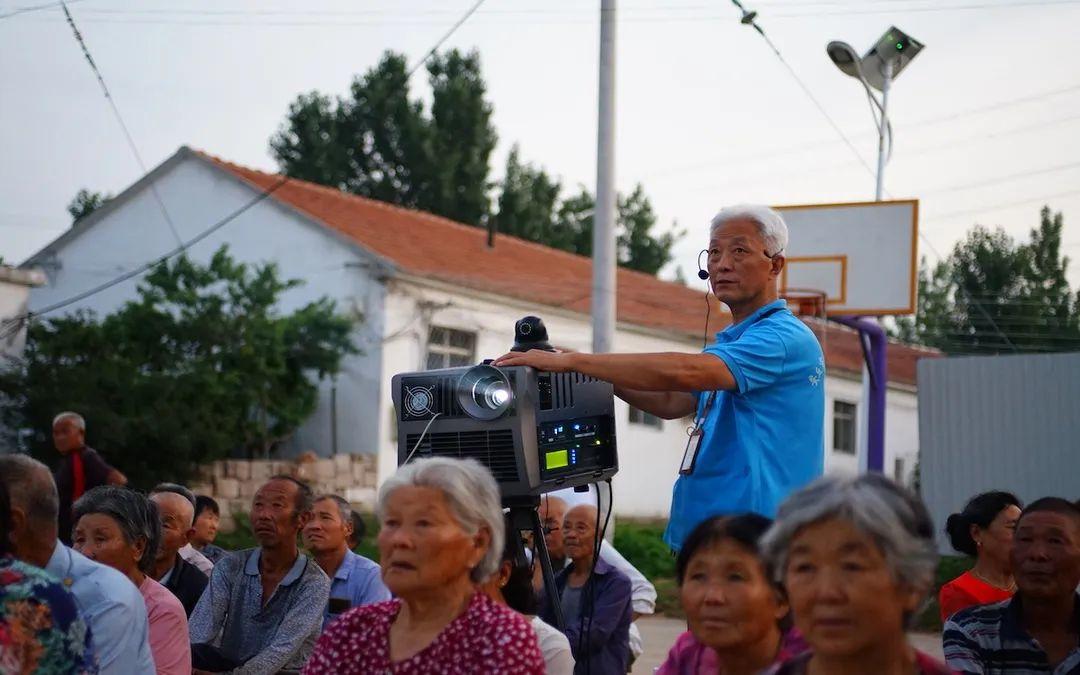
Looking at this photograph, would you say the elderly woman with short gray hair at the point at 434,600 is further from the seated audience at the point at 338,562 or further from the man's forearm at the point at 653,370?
the seated audience at the point at 338,562

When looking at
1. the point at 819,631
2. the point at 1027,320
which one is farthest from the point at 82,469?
the point at 1027,320

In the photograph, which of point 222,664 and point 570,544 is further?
point 570,544

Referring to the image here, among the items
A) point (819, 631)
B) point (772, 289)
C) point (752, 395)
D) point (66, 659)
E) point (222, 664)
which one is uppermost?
point (772, 289)

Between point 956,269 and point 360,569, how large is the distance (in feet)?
112

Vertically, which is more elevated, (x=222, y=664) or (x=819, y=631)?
(x=819, y=631)

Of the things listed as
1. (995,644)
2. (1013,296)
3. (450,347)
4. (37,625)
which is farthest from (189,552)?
(1013,296)

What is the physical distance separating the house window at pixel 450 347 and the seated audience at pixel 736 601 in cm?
1950

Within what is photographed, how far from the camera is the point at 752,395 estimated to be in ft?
12.7

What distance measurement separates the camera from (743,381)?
12.4 ft

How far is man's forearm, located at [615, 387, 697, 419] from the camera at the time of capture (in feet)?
14.0

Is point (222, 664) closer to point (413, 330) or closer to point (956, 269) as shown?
point (413, 330)

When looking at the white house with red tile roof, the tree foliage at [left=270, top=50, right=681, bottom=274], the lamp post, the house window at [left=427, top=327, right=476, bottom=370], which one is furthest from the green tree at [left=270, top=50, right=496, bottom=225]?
the lamp post

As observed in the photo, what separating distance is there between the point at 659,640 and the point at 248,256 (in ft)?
47.3

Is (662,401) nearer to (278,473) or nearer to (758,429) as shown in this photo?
(758,429)
